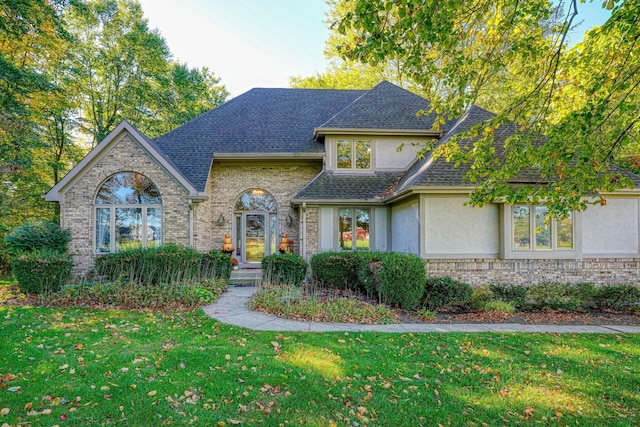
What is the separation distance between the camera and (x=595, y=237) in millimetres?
9484

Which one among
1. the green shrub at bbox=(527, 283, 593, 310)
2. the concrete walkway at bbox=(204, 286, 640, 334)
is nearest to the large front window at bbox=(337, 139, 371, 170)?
the green shrub at bbox=(527, 283, 593, 310)

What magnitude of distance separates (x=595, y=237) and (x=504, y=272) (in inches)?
117

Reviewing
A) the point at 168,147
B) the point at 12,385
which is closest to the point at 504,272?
the point at 12,385

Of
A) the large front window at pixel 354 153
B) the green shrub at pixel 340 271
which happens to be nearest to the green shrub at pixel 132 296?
the green shrub at pixel 340 271

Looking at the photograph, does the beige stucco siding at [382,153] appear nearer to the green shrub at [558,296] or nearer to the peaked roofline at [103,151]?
the peaked roofline at [103,151]

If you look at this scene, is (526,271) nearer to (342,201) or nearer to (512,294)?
(512,294)

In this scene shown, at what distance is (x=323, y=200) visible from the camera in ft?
38.5

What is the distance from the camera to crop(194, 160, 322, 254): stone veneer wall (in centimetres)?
1330

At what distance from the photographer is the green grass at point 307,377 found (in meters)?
3.32

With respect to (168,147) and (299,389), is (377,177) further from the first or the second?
(299,389)

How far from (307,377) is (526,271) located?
802cm

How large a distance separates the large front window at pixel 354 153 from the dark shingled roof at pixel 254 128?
0.85m

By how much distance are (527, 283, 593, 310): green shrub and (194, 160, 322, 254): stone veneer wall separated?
8124 mm

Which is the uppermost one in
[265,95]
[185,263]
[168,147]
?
[265,95]
